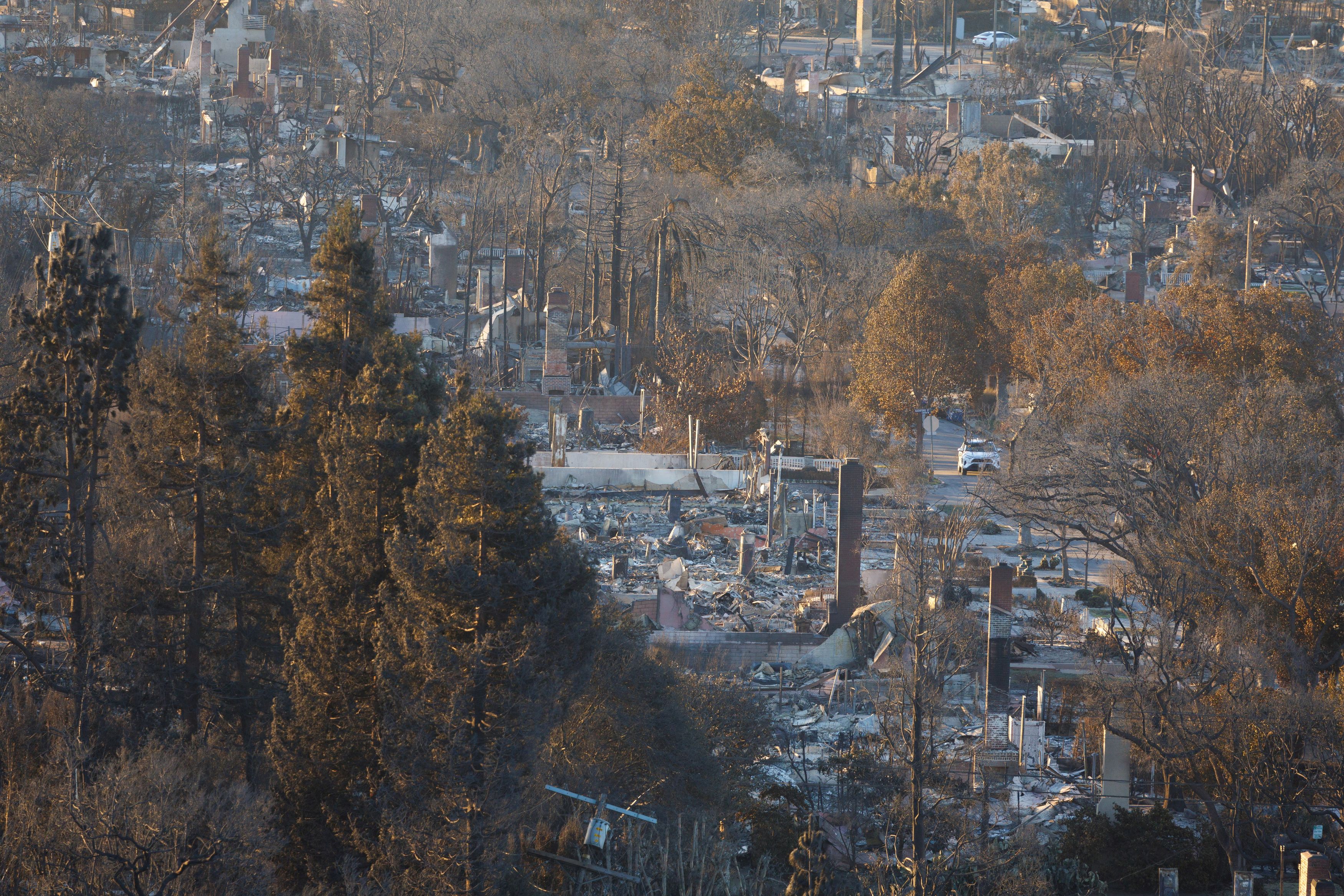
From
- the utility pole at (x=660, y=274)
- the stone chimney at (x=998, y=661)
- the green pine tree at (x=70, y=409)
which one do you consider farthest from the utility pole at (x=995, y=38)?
the green pine tree at (x=70, y=409)

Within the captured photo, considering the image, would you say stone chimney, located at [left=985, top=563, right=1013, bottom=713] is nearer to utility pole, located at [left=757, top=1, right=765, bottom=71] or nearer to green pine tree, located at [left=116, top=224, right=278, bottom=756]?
green pine tree, located at [left=116, top=224, right=278, bottom=756]

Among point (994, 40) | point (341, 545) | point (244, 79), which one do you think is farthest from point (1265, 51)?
point (341, 545)

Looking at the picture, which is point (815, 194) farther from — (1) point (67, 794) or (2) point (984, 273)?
(1) point (67, 794)

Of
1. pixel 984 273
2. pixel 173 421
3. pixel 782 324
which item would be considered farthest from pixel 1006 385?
pixel 173 421

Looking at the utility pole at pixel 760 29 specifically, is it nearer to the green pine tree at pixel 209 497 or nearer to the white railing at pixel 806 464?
the white railing at pixel 806 464

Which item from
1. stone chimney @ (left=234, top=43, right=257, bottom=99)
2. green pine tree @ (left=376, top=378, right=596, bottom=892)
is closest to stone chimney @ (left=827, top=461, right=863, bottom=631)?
green pine tree @ (left=376, top=378, right=596, bottom=892)
